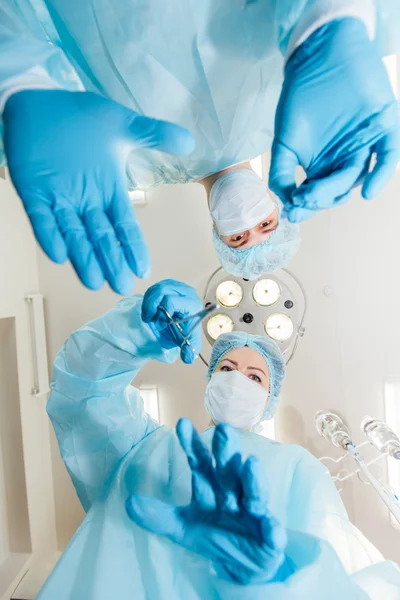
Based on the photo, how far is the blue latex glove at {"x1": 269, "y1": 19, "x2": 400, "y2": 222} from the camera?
77 centimetres

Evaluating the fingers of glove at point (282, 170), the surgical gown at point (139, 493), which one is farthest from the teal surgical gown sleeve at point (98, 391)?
the fingers of glove at point (282, 170)

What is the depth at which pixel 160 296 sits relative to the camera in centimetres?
116

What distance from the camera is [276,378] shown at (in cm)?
183

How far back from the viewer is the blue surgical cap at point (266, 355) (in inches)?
71.3

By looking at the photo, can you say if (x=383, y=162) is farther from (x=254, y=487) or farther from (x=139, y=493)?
(x=139, y=493)

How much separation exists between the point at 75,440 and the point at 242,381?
26.8 inches

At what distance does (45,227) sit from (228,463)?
2.06 ft

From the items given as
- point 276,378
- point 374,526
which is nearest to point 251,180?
point 276,378

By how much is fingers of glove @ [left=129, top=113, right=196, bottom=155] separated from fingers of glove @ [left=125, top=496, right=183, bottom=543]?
2.56 ft

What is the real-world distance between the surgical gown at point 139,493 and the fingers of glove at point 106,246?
0.37 metres

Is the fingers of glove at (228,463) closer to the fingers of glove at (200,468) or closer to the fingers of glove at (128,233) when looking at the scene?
the fingers of glove at (200,468)

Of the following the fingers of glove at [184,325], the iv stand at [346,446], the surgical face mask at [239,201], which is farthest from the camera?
the iv stand at [346,446]

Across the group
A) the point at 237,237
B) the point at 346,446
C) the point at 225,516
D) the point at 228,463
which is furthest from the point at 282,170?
the point at 346,446

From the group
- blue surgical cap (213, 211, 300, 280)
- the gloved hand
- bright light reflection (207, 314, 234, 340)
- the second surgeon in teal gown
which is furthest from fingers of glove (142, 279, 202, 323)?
bright light reflection (207, 314, 234, 340)
